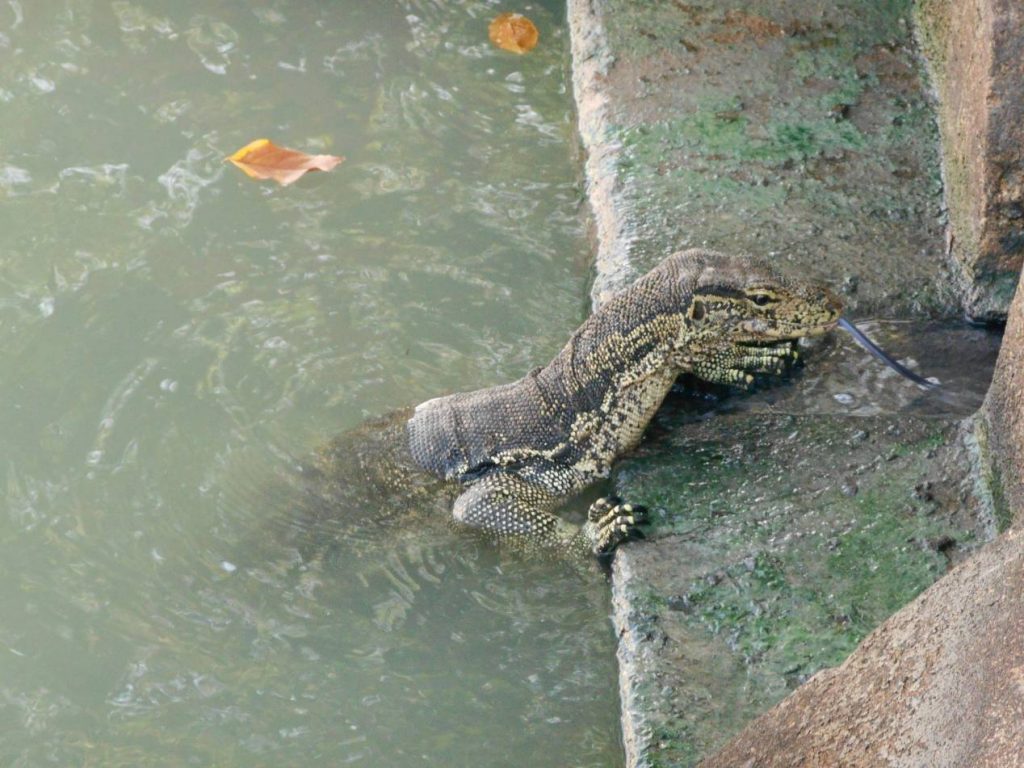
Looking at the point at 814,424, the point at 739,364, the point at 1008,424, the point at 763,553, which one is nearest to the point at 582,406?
the point at 739,364

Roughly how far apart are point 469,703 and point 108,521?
1.72 meters

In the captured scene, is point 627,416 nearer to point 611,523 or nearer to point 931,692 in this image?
point 611,523

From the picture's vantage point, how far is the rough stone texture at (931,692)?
7.97ft

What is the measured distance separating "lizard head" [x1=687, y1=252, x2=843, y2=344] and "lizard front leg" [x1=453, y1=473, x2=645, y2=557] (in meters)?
0.82

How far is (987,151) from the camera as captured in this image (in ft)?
16.8

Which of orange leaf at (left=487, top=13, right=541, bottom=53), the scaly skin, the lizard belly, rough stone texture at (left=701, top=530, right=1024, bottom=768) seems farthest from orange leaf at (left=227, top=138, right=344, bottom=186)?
rough stone texture at (left=701, top=530, right=1024, bottom=768)

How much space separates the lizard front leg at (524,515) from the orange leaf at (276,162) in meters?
2.50

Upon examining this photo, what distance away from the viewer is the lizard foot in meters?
4.61

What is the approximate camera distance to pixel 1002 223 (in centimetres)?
523

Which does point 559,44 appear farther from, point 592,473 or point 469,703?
point 469,703

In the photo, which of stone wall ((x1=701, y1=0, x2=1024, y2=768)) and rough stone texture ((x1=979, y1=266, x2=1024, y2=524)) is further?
rough stone texture ((x1=979, y1=266, x2=1024, y2=524))

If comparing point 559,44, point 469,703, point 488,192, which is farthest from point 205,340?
point 559,44

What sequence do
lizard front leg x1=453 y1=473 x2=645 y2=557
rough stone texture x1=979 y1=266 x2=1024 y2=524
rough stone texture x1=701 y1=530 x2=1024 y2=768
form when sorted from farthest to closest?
lizard front leg x1=453 y1=473 x2=645 y2=557 → rough stone texture x1=979 y1=266 x2=1024 y2=524 → rough stone texture x1=701 y1=530 x2=1024 y2=768

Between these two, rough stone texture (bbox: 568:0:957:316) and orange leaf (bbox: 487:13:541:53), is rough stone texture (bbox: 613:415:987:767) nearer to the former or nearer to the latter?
rough stone texture (bbox: 568:0:957:316)
